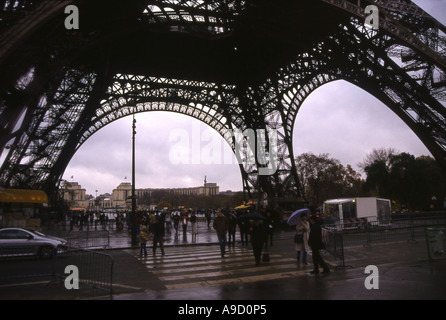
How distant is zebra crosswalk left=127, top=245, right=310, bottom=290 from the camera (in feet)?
32.3

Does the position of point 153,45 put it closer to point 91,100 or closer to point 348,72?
point 91,100

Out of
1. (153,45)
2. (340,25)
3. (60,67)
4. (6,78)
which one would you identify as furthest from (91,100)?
(340,25)

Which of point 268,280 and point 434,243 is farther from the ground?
point 434,243

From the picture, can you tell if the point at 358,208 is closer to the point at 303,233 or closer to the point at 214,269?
the point at 303,233

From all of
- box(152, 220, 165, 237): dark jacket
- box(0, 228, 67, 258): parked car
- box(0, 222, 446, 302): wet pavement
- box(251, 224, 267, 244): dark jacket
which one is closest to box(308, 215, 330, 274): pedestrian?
box(0, 222, 446, 302): wet pavement

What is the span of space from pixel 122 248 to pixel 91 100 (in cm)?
1872

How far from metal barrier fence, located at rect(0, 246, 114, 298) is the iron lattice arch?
5167 millimetres

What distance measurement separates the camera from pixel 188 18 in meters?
24.5

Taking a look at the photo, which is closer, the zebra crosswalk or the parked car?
the zebra crosswalk

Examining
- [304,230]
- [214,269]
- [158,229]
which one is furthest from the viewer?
[158,229]

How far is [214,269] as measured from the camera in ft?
38.5

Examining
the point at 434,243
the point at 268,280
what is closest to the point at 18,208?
the point at 268,280

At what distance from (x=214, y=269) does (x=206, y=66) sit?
30484 mm

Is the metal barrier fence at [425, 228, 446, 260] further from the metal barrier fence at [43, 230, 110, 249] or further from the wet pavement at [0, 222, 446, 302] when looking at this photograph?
the metal barrier fence at [43, 230, 110, 249]
